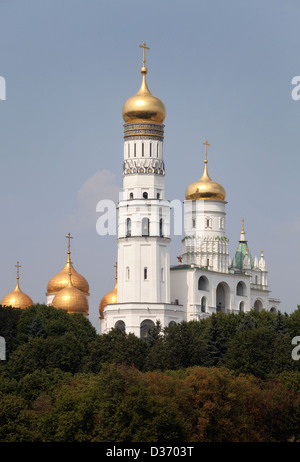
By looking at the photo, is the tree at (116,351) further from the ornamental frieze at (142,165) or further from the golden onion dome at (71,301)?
A: the golden onion dome at (71,301)

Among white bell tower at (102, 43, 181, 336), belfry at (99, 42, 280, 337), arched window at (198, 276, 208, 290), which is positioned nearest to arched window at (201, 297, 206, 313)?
belfry at (99, 42, 280, 337)

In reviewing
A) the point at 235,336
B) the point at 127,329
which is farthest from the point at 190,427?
the point at 127,329

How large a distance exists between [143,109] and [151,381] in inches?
1382

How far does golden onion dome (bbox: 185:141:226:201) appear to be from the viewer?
106 meters

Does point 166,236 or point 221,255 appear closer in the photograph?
point 166,236

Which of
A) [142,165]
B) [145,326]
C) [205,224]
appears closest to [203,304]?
[145,326]

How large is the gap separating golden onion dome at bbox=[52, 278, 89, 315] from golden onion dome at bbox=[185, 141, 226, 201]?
9.41m

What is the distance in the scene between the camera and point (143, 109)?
98.9 metres

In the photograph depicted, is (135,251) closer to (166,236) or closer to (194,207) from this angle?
(166,236)

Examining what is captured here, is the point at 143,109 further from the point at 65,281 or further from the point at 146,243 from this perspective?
the point at 65,281

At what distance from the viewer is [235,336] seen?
8362 centimetres

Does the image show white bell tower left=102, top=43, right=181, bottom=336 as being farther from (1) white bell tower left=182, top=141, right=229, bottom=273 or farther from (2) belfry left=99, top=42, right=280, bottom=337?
(1) white bell tower left=182, top=141, right=229, bottom=273

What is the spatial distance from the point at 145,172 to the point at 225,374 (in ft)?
114
